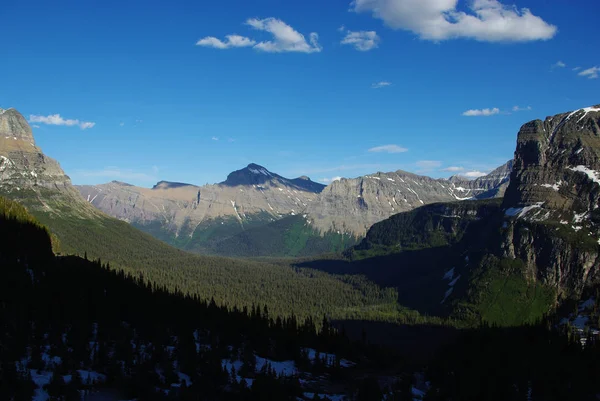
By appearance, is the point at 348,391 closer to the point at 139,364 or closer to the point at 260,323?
the point at 139,364

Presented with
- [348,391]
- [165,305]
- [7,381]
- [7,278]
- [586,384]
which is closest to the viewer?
[7,381]

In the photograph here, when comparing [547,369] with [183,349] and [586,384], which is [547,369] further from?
[183,349]

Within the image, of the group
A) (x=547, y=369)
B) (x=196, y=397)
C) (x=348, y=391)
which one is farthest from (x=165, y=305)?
(x=547, y=369)

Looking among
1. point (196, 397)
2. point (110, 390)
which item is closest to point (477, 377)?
point (196, 397)

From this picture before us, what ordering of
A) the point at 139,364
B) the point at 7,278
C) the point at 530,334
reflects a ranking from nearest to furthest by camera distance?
the point at 139,364 → the point at 7,278 → the point at 530,334

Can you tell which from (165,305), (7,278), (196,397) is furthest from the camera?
(165,305)

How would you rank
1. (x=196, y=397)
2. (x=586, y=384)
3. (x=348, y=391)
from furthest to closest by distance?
(x=586, y=384) < (x=348, y=391) < (x=196, y=397)

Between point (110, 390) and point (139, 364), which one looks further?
point (139, 364)

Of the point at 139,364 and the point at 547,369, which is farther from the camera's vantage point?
the point at 547,369

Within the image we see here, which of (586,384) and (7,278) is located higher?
(7,278)
